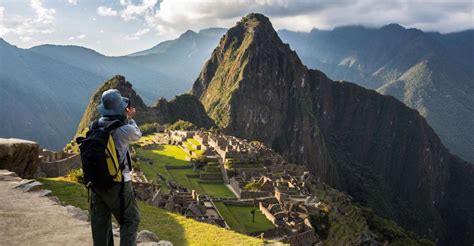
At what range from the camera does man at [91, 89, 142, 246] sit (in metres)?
6.22

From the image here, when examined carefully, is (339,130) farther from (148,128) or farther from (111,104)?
(111,104)

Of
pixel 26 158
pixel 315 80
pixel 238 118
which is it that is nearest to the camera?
pixel 26 158

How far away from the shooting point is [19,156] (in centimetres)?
1285

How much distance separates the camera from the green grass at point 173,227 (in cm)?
1029

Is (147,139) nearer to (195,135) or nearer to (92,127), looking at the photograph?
(195,135)

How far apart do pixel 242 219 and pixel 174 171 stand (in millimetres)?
14599

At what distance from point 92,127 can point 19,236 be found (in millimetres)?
2906

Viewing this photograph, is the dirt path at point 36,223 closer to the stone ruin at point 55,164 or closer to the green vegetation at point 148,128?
the stone ruin at point 55,164

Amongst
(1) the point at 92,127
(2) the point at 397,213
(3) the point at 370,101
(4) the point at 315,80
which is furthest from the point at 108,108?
(3) the point at 370,101

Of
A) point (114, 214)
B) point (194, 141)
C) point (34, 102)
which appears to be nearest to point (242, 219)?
point (114, 214)

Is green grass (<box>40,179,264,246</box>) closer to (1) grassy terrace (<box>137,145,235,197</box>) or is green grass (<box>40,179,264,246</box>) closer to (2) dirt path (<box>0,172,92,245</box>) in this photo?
(2) dirt path (<box>0,172,92,245</box>)

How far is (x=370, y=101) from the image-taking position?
18125 centimetres

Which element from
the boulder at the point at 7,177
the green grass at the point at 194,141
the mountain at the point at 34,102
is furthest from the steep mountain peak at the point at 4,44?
the boulder at the point at 7,177

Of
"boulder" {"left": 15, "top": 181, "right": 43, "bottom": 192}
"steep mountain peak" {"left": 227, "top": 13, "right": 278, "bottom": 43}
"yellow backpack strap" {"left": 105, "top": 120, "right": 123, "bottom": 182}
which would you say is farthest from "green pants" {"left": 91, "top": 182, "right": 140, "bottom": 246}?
"steep mountain peak" {"left": 227, "top": 13, "right": 278, "bottom": 43}
